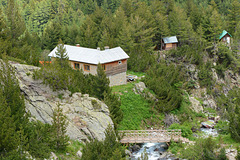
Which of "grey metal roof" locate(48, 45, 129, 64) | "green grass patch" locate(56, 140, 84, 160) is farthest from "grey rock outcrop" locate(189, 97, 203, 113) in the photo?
"green grass patch" locate(56, 140, 84, 160)

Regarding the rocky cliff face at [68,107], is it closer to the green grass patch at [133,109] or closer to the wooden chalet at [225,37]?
the green grass patch at [133,109]

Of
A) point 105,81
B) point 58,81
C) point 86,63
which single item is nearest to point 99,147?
point 58,81

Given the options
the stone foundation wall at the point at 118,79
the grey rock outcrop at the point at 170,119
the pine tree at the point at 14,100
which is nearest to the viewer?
the pine tree at the point at 14,100

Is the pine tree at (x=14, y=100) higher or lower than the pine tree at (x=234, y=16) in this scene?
lower

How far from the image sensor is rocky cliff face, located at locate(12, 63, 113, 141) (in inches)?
848

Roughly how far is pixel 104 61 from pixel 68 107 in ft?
50.5

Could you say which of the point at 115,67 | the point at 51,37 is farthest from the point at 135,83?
the point at 51,37

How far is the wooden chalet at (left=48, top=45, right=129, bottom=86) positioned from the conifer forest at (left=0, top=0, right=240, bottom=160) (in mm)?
1506

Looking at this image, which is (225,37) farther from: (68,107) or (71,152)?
(71,152)

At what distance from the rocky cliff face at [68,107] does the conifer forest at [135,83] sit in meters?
0.25

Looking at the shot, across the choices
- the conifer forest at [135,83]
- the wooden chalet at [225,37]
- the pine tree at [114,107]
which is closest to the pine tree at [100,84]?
the conifer forest at [135,83]

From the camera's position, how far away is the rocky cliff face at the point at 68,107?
21.5 metres

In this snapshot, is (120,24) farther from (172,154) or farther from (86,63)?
(172,154)

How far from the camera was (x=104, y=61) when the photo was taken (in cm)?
3753
